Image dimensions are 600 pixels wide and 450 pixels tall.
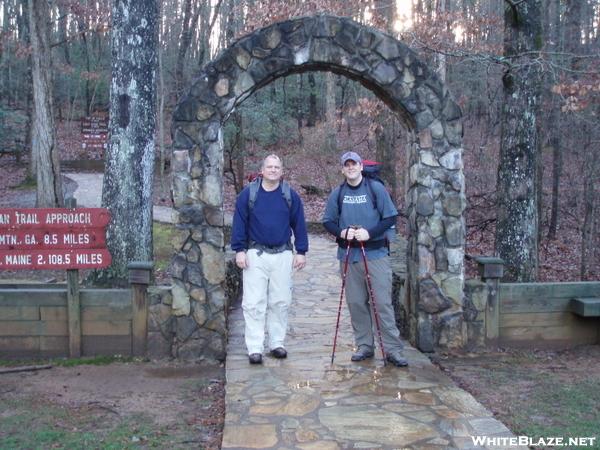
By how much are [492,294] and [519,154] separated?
2710mm

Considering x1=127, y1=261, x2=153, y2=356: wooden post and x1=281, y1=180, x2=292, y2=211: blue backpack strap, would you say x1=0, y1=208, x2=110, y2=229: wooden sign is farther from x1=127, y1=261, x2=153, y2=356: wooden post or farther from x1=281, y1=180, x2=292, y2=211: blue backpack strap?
x1=281, y1=180, x2=292, y2=211: blue backpack strap

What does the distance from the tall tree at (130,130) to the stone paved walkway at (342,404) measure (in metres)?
2.61

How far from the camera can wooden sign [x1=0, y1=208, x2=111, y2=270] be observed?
596cm

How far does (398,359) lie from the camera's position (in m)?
5.67

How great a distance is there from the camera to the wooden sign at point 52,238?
5965 millimetres

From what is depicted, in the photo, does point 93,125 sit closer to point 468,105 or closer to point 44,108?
point 44,108

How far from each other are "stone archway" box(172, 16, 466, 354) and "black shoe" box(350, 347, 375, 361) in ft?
2.46

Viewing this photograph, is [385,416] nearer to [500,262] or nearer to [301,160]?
[500,262]

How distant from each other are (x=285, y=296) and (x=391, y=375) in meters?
1.25

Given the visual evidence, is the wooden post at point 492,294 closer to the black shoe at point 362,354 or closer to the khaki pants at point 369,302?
the khaki pants at point 369,302

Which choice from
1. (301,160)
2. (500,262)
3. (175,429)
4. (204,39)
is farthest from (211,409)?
(204,39)

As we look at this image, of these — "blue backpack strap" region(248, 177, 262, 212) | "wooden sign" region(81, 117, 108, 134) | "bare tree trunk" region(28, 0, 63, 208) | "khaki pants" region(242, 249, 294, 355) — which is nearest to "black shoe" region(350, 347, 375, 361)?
"khaki pants" region(242, 249, 294, 355)

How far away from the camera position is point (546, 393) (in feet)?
17.2

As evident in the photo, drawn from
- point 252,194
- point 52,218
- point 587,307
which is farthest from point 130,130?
point 587,307
